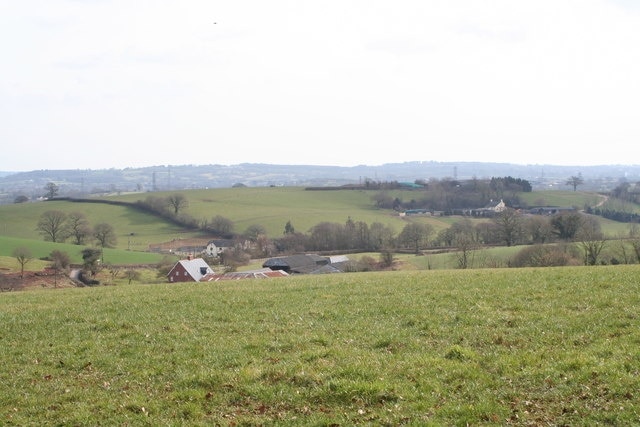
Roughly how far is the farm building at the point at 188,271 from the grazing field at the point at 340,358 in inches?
1880

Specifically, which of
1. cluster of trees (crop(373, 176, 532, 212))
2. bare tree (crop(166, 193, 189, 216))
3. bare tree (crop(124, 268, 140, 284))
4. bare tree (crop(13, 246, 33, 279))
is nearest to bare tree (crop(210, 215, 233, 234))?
bare tree (crop(166, 193, 189, 216))

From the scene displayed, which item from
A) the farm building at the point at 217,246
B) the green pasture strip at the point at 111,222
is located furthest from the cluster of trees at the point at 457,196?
the farm building at the point at 217,246

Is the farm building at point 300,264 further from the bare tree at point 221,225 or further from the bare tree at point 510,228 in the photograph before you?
the bare tree at point 221,225

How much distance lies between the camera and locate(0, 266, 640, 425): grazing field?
12.1m

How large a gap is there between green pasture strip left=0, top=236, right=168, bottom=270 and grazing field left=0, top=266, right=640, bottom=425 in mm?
65792

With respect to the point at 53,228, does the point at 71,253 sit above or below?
below

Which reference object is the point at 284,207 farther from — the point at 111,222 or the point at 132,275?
the point at 132,275

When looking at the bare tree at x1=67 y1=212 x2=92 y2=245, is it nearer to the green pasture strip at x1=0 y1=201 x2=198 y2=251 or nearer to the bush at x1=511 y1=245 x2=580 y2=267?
the green pasture strip at x1=0 y1=201 x2=198 y2=251

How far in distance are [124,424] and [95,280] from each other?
6203cm

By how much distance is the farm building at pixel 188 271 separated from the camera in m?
72.1

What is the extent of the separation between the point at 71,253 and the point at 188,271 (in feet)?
82.0

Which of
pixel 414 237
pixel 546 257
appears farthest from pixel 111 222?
pixel 546 257

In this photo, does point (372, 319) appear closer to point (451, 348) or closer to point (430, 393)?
point (451, 348)

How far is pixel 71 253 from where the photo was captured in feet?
291
